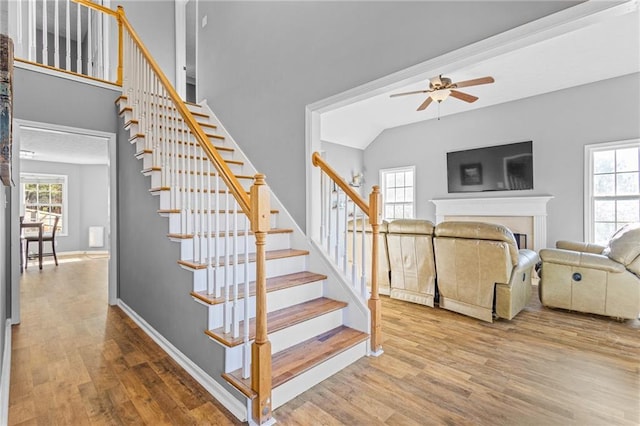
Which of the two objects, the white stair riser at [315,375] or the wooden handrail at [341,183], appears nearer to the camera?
the white stair riser at [315,375]

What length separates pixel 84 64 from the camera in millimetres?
5551

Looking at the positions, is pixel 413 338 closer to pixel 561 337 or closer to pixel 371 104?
pixel 561 337

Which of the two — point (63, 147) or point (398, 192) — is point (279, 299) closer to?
point (398, 192)

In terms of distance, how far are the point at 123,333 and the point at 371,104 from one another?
5.09m

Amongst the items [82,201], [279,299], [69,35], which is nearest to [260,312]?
[279,299]

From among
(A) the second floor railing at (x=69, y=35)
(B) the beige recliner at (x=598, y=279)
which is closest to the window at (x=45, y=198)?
(A) the second floor railing at (x=69, y=35)

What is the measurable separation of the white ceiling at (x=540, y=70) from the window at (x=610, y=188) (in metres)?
1.06

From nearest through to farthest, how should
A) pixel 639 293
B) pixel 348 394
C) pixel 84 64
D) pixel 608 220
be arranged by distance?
pixel 348 394
pixel 639 293
pixel 608 220
pixel 84 64

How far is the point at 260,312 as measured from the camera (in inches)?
62.3

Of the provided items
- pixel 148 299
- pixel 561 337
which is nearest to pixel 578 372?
pixel 561 337

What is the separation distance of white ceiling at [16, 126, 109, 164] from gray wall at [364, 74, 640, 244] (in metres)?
5.82

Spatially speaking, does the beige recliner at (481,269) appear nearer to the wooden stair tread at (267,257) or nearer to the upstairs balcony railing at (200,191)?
the wooden stair tread at (267,257)

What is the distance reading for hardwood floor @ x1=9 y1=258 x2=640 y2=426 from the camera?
65.9 inches

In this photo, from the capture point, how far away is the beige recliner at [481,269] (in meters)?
2.85
